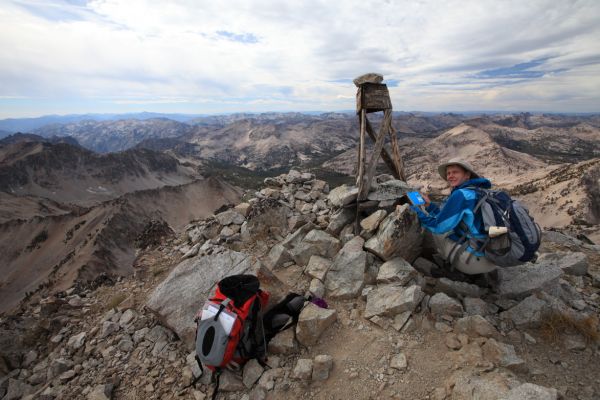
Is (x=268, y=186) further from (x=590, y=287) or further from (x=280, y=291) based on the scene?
(x=590, y=287)

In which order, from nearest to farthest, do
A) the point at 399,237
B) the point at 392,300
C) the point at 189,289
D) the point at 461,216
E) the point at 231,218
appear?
the point at 461,216
the point at 392,300
the point at 399,237
the point at 189,289
the point at 231,218

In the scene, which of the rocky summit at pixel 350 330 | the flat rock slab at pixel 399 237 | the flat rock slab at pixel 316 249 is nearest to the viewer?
the rocky summit at pixel 350 330

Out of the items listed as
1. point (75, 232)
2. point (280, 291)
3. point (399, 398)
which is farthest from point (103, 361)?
point (75, 232)

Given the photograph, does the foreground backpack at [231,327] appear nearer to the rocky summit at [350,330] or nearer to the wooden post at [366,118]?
the rocky summit at [350,330]

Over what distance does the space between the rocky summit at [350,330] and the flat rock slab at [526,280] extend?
0.08 feet

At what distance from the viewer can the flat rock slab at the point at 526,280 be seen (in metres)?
5.50

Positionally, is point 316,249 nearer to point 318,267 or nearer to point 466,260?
point 318,267

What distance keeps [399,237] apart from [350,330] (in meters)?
2.09

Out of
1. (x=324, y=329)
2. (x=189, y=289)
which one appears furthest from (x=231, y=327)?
(x=189, y=289)

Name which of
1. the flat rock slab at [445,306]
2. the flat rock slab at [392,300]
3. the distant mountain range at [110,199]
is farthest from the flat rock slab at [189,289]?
the distant mountain range at [110,199]

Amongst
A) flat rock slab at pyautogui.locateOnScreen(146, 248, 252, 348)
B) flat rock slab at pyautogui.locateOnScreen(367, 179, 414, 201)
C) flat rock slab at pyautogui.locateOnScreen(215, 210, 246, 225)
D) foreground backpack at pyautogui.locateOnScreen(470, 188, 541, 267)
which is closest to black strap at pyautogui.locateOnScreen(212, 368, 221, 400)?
flat rock slab at pyautogui.locateOnScreen(146, 248, 252, 348)

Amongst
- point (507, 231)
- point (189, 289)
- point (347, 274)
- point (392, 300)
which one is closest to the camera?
point (507, 231)

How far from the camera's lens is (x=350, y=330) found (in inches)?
210

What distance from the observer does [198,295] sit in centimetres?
638
